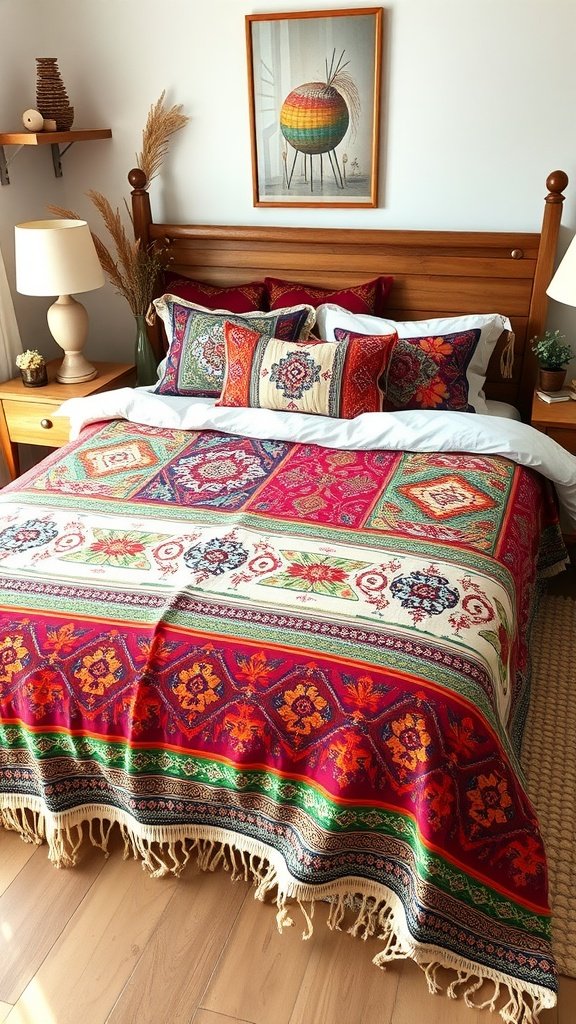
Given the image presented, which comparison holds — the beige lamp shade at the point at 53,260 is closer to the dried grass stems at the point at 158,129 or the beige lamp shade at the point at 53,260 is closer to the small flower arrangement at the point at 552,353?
the dried grass stems at the point at 158,129

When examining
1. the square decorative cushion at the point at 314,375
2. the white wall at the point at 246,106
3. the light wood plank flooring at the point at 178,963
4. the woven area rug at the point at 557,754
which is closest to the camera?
the light wood plank flooring at the point at 178,963

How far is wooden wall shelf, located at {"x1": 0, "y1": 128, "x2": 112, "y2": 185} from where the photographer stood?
318 cm

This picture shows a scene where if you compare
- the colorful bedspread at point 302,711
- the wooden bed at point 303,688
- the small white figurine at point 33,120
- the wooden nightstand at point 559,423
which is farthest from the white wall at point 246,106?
the colorful bedspread at point 302,711

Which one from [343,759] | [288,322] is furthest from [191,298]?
[343,759]

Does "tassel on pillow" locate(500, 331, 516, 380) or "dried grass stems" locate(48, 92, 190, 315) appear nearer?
"tassel on pillow" locate(500, 331, 516, 380)

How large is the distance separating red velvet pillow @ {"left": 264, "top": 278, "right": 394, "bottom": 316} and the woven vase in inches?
41.2

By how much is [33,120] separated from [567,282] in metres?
2.10

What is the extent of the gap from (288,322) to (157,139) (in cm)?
96

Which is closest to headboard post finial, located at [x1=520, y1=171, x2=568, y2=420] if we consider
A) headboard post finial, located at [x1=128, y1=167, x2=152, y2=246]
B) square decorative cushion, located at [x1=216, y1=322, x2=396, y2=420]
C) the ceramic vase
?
square decorative cushion, located at [x1=216, y1=322, x2=396, y2=420]

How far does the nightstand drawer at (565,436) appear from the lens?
2.88 m

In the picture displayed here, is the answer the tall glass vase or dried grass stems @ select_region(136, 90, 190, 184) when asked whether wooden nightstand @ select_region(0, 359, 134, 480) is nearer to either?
the tall glass vase

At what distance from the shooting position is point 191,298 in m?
3.41

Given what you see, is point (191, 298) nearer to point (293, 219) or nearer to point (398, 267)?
point (293, 219)

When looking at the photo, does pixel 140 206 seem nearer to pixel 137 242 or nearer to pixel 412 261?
pixel 137 242
